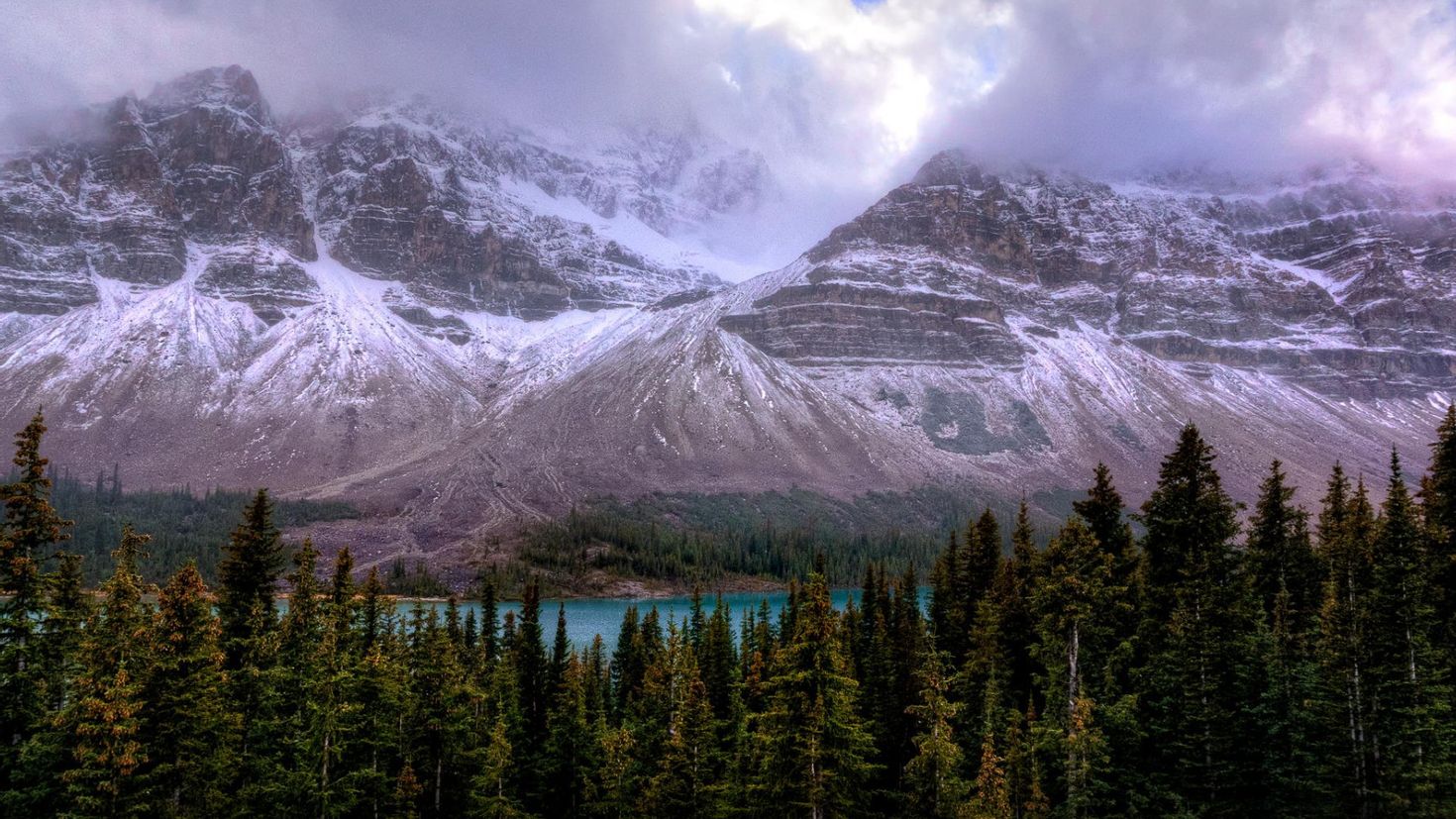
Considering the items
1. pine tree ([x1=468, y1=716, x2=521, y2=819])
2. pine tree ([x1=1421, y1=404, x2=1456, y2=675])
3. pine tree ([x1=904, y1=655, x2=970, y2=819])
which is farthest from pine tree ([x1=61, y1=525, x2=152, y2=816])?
pine tree ([x1=1421, y1=404, x2=1456, y2=675])

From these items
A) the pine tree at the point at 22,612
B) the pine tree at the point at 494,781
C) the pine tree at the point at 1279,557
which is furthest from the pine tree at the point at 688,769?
the pine tree at the point at 1279,557

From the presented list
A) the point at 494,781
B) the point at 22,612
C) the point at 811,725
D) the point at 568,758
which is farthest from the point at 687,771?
the point at 22,612

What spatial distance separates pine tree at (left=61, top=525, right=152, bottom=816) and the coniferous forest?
0.10m

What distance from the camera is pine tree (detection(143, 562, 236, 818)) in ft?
94.0

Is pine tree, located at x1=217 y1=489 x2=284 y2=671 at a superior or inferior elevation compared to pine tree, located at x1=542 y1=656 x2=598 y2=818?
superior

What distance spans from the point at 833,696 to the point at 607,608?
135 meters

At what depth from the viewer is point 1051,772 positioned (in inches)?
1534

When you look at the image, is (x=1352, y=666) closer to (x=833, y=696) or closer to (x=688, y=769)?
(x=833, y=696)

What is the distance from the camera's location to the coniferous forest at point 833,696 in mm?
29078

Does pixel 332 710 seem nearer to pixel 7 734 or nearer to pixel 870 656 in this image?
pixel 7 734

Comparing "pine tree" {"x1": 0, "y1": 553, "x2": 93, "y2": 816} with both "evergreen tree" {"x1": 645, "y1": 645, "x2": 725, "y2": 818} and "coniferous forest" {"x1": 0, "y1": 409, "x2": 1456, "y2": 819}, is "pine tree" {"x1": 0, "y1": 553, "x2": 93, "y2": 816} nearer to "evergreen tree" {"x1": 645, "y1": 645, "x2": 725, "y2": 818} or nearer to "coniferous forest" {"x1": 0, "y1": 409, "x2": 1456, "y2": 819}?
"coniferous forest" {"x1": 0, "y1": 409, "x2": 1456, "y2": 819}

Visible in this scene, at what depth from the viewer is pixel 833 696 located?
3188 cm

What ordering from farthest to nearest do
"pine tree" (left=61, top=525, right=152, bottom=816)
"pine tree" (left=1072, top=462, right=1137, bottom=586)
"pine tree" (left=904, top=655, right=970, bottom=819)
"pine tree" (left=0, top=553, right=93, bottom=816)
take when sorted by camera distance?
"pine tree" (left=1072, top=462, right=1137, bottom=586) → "pine tree" (left=904, top=655, right=970, bottom=819) → "pine tree" (left=0, top=553, right=93, bottom=816) → "pine tree" (left=61, top=525, right=152, bottom=816)

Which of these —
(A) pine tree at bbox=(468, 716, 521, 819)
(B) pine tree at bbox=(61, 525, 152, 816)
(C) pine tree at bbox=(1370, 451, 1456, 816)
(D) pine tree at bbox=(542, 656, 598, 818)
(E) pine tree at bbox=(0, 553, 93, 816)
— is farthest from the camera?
(D) pine tree at bbox=(542, 656, 598, 818)
